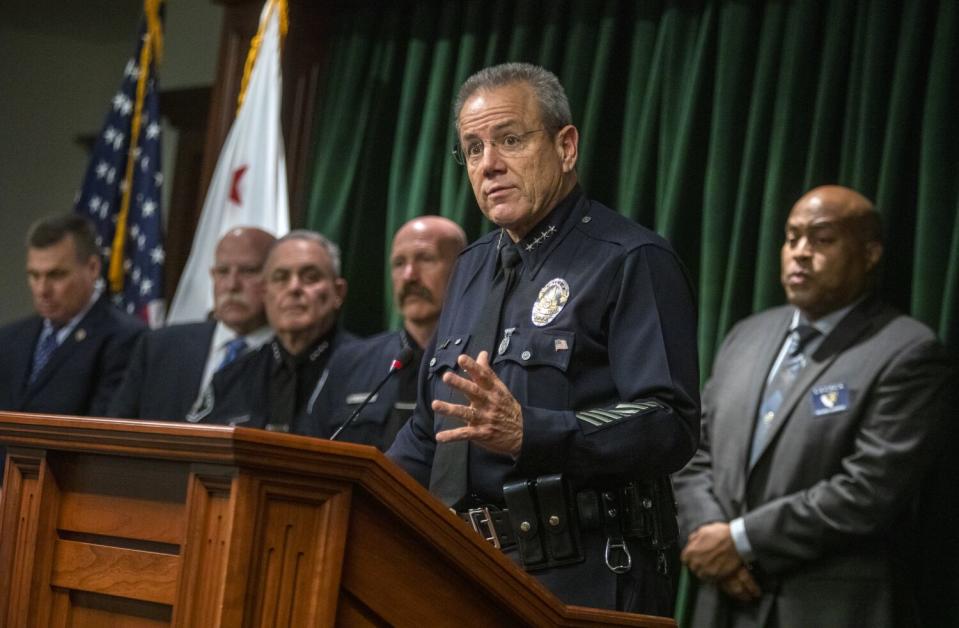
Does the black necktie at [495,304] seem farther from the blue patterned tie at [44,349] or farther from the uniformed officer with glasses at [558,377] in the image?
the blue patterned tie at [44,349]

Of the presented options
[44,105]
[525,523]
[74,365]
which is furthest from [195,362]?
[44,105]

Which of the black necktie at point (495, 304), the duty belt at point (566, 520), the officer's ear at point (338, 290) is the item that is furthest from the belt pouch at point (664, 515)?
the officer's ear at point (338, 290)

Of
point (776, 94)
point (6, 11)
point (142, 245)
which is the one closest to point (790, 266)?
point (776, 94)

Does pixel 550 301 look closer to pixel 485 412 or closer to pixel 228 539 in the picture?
pixel 485 412

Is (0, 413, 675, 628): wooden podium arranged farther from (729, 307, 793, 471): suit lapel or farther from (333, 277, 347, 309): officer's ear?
(333, 277, 347, 309): officer's ear

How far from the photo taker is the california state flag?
192 inches

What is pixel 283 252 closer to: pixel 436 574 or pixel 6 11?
pixel 436 574

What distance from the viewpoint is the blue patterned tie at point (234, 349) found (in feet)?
14.2

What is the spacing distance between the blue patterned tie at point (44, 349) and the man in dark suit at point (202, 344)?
1.26 ft

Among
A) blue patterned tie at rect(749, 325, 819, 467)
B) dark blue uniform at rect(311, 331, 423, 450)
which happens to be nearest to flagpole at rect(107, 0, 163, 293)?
dark blue uniform at rect(311, 331, 423, 450)

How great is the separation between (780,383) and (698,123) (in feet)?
3.28

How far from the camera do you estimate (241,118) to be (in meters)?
4.96

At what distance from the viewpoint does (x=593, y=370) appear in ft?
7.24

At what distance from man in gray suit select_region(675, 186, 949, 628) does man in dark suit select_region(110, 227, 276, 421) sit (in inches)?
64.9
